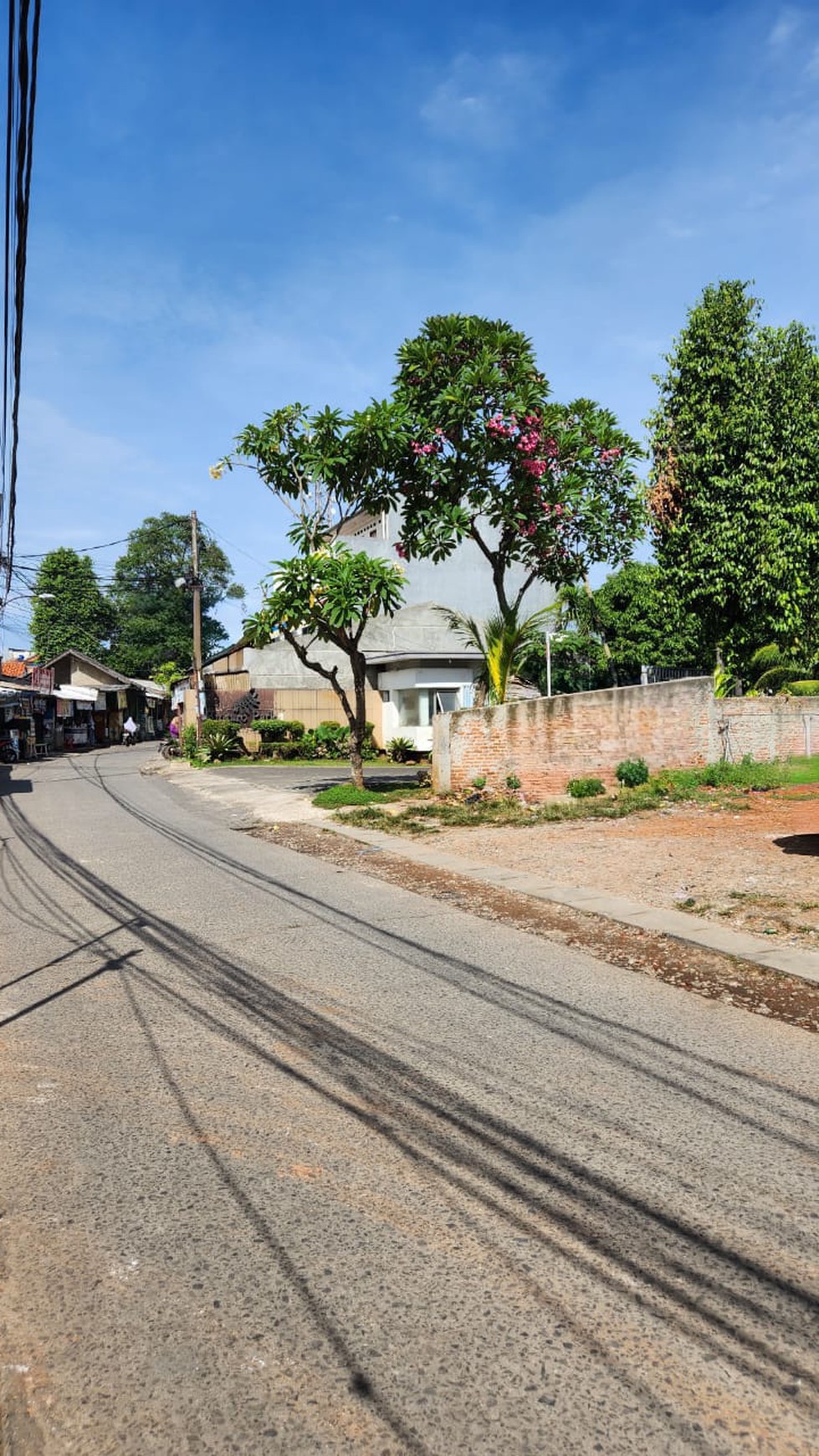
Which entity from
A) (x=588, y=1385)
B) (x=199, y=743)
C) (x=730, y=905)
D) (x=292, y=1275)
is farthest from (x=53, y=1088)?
(x=199, y=743)

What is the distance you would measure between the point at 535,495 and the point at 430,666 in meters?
12.5

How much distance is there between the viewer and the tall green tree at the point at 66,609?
70.5 meters

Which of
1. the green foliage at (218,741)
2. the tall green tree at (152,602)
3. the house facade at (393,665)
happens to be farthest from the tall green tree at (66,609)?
the green foliage at (218,741)

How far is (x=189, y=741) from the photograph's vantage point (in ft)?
118

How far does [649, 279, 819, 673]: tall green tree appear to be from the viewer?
23172 mm

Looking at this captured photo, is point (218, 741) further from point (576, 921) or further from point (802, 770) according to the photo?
point (576, 921)

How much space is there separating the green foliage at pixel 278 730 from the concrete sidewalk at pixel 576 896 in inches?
587

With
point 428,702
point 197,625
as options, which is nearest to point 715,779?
point 428,702

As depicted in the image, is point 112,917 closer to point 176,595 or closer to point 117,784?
point 117,784

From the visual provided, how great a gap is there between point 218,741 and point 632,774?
19.2m

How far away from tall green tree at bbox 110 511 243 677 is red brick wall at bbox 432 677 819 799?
60364mm

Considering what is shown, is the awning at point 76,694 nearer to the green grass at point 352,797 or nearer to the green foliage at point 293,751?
the green foliage at point 293,751

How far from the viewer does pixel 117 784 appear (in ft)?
84.0

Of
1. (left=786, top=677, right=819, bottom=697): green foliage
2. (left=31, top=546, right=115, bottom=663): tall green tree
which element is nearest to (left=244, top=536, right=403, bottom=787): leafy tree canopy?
(left=786, top=677, right=819, bottom=697): green foliage
